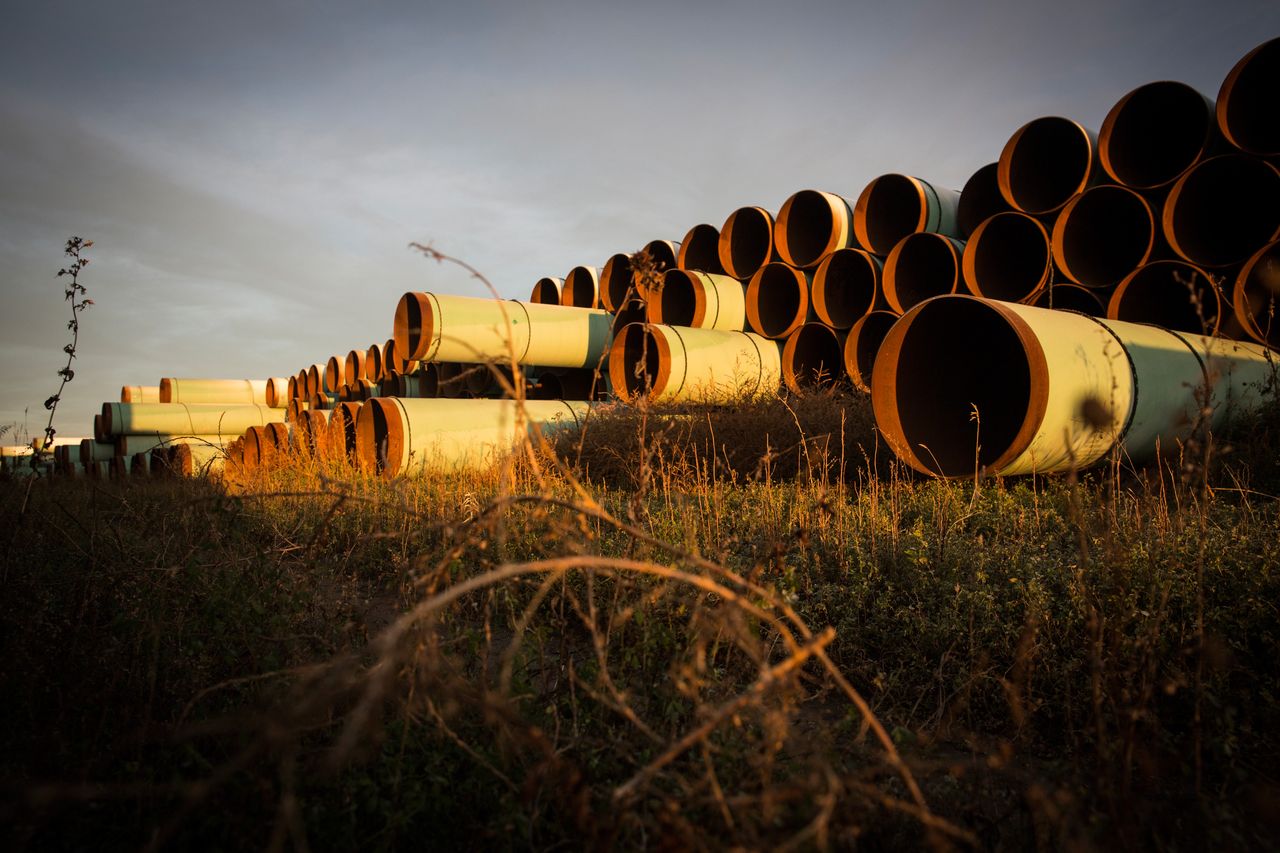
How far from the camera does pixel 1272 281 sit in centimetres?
404

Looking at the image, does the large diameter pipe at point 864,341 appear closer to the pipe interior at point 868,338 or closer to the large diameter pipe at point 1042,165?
the pipe interior at point 868,338

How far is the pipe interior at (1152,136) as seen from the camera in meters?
4.73

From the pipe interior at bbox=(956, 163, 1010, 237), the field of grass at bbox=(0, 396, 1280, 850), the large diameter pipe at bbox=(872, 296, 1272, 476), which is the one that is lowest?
the field of grass at bbox=(0, 396, 1280, 850)

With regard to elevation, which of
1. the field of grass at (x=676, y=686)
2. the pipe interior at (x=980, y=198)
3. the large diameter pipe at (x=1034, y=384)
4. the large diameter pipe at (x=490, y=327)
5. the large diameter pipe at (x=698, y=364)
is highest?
the pipe interior at (x=980, y=198)

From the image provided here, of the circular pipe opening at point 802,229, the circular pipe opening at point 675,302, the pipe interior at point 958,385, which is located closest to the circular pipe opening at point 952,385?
the pipe interior at point 958,385

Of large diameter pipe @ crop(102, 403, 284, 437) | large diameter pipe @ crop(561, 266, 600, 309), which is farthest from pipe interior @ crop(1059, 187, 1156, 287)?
large diameter pipe @ crop(102, 403, 284, 437)

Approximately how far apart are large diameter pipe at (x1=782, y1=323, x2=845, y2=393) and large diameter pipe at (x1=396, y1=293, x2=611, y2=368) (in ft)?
5.82

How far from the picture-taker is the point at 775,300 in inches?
285

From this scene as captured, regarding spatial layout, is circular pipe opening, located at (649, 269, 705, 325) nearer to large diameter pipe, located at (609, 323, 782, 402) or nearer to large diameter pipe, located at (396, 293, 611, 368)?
large diameter pipe, located at (396, 293, 611, 368)

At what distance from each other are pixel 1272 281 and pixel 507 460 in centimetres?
474

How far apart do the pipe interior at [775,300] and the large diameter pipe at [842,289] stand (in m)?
0.65

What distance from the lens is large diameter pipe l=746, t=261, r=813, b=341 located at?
7.00 meters

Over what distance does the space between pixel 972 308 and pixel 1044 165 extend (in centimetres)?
205

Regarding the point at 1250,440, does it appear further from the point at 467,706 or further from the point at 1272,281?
the point at 467,706
